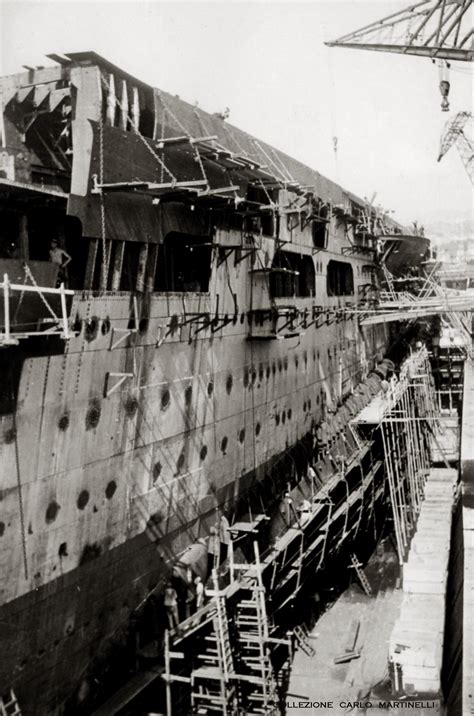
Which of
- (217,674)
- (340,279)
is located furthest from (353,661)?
(340,279)

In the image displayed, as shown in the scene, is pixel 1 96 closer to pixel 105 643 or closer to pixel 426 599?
pixel 105 643

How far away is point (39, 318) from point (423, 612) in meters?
11.0

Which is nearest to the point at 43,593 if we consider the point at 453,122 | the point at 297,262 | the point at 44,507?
the point at 44,507

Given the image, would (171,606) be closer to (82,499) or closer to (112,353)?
(82,499)

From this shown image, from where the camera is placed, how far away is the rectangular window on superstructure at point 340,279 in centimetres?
2566

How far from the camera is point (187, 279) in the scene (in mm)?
14297

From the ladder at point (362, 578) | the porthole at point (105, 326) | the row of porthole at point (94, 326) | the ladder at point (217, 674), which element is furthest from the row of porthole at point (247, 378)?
the ladder at point (362, 578)

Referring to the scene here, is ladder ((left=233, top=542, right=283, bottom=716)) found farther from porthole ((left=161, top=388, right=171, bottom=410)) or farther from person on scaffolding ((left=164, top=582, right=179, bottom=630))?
porthole ((left=161, top=388, right=171, bottom=410))

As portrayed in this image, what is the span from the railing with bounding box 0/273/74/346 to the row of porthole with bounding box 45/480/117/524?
9.24 feet

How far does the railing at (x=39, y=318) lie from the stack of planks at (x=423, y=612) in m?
9.88

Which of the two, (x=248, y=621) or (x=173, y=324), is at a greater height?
A: (x=173, y=324)

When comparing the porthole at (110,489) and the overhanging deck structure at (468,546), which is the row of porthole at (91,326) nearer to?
the porthole at (110,489)

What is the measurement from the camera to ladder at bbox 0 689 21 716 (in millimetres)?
9094

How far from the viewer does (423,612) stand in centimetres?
1434
